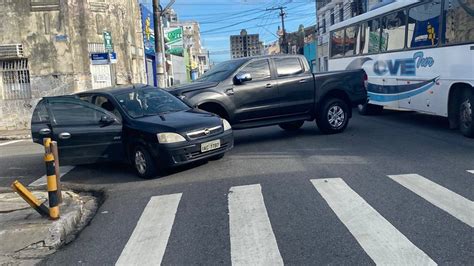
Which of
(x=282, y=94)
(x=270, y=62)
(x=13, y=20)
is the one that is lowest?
(x=282, y=94)

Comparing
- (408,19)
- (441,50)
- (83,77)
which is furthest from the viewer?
(83,77)

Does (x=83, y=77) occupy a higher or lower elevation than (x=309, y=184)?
higher

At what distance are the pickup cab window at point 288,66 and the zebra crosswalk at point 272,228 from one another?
457cm

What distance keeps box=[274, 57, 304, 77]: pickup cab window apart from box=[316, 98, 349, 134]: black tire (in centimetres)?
106

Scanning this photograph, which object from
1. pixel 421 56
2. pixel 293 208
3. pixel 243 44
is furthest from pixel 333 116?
pixel 243 44

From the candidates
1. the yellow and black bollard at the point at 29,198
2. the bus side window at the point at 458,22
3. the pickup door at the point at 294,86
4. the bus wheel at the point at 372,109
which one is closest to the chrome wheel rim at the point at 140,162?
the yellow and black bollard at the point at 29,198

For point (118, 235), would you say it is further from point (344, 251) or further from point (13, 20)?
point (13, 20)

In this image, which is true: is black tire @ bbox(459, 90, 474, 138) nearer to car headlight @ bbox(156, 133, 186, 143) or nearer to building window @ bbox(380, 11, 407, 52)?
building window @ bbox(380, 11, 407, 52)

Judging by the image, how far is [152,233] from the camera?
211 inches

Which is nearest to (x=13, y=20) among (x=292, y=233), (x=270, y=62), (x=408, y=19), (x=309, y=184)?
(x=270, y=62)

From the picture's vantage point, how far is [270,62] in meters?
11.2

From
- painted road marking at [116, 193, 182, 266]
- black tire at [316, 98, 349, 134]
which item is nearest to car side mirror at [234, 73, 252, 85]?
black tire at [316, 98, 349, 134]

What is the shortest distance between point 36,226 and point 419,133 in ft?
29.1

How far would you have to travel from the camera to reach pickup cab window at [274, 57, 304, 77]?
11164 millimetres
